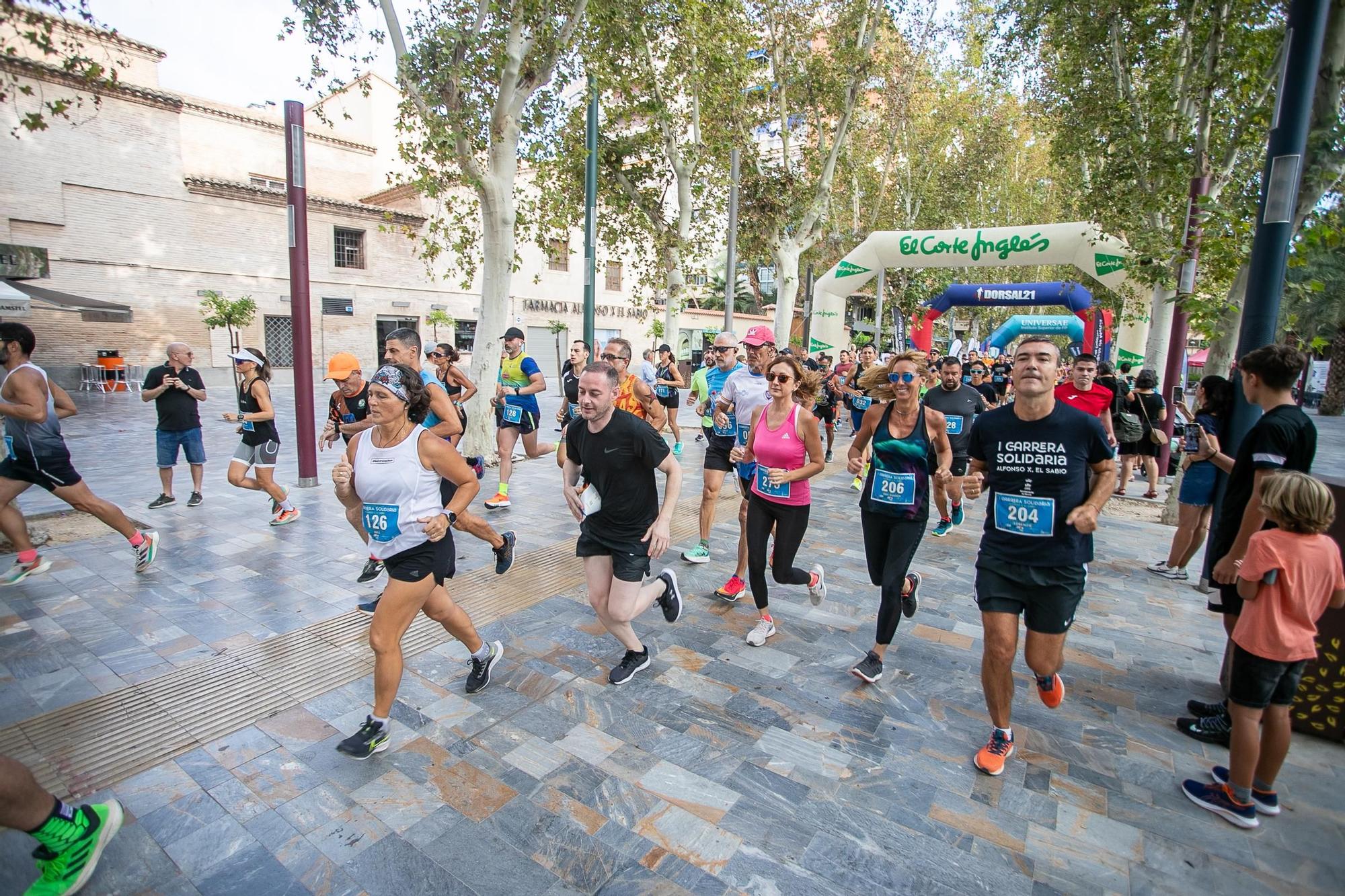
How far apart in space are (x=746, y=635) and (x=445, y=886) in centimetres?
266

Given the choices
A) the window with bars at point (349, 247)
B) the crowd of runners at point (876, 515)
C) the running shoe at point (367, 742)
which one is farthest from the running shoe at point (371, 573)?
the window with bars at point (349, 247)

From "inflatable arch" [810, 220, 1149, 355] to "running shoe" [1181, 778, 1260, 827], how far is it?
29.5 ft

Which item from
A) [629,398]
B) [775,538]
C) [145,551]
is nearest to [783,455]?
[775,538]

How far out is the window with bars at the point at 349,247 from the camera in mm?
26578

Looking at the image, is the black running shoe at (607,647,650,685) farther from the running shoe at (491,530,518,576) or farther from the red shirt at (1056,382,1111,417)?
the red shirt at (1056,382,1111,417)

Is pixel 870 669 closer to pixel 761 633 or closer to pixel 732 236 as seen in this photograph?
pixel 761 633

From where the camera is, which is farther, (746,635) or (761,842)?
(746,635)

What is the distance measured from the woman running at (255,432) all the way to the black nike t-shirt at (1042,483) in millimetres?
6443

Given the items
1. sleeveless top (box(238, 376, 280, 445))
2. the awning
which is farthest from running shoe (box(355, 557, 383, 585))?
the awning

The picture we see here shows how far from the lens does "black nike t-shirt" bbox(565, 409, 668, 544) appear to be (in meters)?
3.89

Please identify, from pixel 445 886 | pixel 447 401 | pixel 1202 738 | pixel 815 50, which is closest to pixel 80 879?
pixel 445 886

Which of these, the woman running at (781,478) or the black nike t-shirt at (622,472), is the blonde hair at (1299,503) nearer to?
the woman running at (781,478)

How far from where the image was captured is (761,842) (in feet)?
9.25

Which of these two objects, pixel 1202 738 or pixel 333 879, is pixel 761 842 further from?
pixel 1202 738
